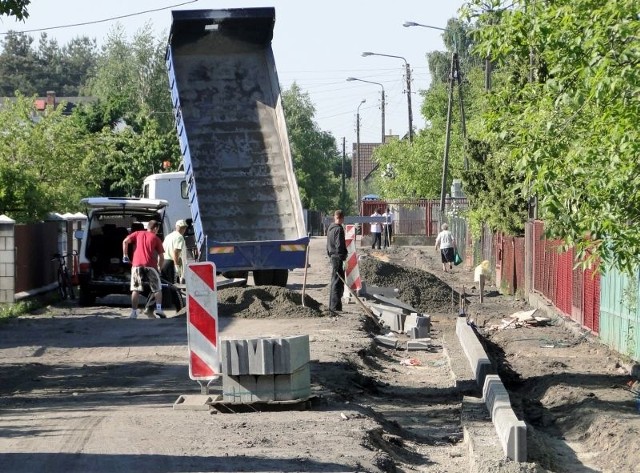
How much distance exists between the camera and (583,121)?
40.9 ft

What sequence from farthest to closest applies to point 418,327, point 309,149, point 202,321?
point 309,149 → point 418,327 → point 202,321

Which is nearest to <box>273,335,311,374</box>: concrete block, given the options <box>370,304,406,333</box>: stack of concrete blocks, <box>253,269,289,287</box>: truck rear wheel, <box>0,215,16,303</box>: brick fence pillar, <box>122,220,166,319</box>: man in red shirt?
<box>122,220,166,319</box>: man in red shirt

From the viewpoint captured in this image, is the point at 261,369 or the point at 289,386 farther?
the point at 289,386

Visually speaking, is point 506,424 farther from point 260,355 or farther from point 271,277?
point 271,277

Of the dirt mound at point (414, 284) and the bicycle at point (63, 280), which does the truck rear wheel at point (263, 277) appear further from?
the bicycle at point (63, 280)

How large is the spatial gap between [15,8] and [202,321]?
14.7 feet

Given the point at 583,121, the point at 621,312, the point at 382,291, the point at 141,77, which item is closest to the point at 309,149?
the point at 141,77

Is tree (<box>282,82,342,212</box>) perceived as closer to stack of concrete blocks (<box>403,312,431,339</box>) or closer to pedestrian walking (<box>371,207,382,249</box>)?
pedestrian walking (<box>371,207,382,249</box>)

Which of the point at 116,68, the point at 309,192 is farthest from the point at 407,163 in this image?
the point at 309,192

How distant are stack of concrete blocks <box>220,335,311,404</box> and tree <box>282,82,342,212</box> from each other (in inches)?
3721

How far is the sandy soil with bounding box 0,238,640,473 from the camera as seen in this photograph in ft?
29.7

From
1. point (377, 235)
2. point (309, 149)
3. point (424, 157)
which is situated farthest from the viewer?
point (309, 149)

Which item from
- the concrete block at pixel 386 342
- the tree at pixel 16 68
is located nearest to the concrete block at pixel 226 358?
the concrete block at pixel 386 342

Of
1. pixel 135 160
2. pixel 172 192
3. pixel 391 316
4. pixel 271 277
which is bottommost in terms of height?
pixel 391 316
